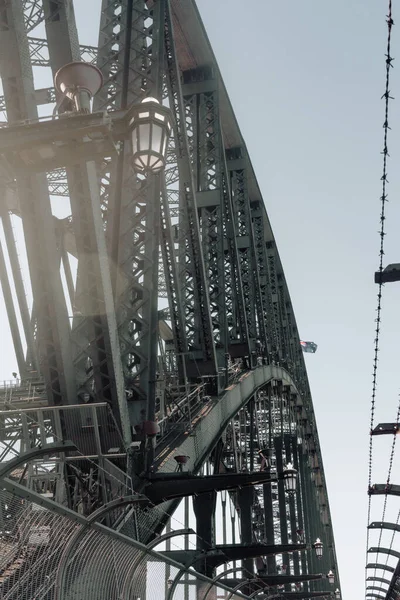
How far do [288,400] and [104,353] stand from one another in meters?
35.6

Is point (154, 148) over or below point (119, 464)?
over

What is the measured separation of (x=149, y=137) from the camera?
5.08m

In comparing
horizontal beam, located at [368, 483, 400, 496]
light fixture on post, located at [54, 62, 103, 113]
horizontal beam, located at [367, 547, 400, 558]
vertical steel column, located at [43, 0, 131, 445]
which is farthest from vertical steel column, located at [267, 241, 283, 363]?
light fixture on post, located at [54, 62, 103, 113]

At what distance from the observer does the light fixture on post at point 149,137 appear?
509 cm

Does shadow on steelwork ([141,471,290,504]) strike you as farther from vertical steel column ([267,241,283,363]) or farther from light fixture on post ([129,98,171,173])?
vertical steel column ([267,241,283,363])

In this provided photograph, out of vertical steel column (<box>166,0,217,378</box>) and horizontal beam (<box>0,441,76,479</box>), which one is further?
vertical steel column (<box>166,0,217,378</box>)

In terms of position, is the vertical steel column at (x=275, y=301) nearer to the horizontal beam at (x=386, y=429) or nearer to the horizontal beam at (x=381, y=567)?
the horizontal beam at (x=386, y=429)

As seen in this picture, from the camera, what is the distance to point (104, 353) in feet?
30.9

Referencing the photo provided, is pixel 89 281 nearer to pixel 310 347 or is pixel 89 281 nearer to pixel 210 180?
pixel 210 180

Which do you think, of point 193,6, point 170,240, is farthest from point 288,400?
point 170,240

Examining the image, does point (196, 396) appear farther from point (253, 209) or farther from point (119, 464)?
point (253, 209)

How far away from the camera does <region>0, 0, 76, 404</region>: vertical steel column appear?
853 centimetres

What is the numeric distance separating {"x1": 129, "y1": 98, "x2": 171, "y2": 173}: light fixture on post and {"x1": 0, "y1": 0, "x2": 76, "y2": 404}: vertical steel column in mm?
3607

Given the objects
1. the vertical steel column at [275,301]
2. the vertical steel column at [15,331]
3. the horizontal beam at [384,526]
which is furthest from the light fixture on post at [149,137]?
the horizontal beam at [384,526]
